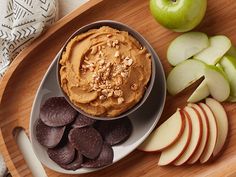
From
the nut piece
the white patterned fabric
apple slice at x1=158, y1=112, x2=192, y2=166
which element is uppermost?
the white patterned fabric

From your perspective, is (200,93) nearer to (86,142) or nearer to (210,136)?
(210,136)

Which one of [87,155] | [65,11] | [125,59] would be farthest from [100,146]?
[65,11]

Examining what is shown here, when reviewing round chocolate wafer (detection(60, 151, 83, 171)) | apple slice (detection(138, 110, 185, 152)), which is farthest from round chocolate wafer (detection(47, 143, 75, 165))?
apple slice (detection(138, 110, 185, 152))

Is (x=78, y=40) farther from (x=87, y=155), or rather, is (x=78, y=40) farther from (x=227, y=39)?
(x=227, y=39)

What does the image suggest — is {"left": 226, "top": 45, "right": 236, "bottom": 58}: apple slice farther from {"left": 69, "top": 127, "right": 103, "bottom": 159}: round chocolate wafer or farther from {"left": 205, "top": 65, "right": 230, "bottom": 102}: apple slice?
{"left": 69, "top": 127, "right": 103, "bottom": 159}: round chocolate wafer

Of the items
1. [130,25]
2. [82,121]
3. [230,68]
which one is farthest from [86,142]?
[230,68]
